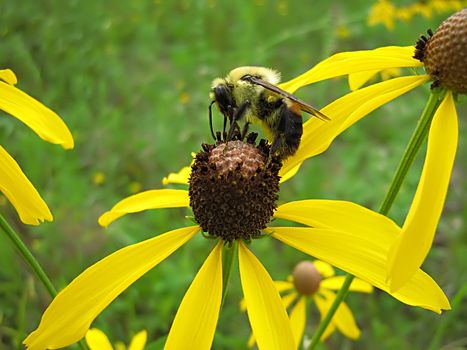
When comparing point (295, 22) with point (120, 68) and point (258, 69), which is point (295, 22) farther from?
point (258, 69)

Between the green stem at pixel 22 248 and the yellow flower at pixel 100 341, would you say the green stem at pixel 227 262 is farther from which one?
the yellow flower at pixel 100 341

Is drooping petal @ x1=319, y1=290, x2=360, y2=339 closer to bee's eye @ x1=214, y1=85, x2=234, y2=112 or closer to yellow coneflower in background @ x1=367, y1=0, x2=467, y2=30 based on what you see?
Answer: bee's eye @ x1=214, y1=85, x2=234, y2=112

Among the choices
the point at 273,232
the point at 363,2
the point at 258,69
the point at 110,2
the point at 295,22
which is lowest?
the point at 273,232

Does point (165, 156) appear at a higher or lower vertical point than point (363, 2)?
lower

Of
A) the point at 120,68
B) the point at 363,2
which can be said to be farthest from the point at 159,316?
the point at 363,2

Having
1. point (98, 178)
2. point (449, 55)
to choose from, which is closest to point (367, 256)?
point (449, 55)

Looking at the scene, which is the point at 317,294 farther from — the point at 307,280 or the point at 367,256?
the point at 367,256
